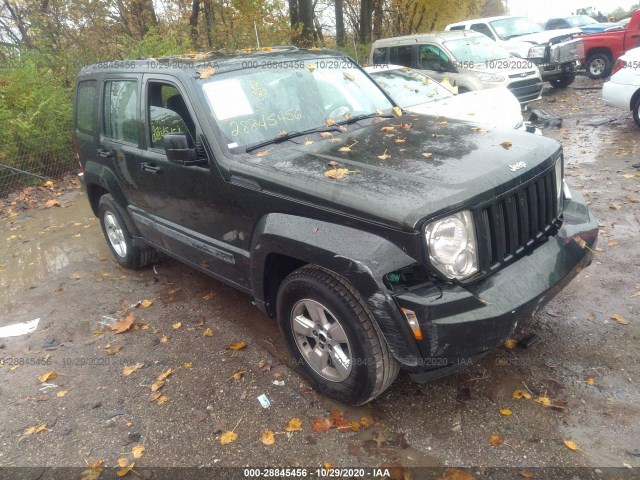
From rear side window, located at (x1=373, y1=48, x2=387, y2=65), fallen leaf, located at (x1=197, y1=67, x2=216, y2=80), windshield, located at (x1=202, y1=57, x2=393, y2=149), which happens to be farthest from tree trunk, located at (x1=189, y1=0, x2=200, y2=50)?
fallen leaf, located at (x1=197, y1=67, x2=216, y2=80)

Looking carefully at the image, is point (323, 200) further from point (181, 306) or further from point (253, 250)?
point (181, 306)

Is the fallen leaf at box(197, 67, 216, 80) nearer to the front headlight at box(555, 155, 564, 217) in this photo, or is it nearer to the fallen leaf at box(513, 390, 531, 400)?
the front headlight at box(555, 155, 564, 217)

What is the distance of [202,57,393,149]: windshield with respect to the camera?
11.5ft

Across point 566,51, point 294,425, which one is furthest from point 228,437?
point 566,51

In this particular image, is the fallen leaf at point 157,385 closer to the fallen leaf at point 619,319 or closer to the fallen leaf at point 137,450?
the fallen leaf at point 137,450

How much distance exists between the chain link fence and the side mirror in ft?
22.5

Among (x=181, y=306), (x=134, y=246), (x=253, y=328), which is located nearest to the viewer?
(x=253, y=328)

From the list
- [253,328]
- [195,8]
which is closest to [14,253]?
[253,328]

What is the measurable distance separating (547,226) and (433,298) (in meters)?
1.14

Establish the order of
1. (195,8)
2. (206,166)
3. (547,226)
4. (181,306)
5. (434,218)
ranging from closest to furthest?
(434,218) < (547,226) < (206,166) < (181,306) < (195,8)

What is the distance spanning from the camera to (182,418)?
10.3 ft

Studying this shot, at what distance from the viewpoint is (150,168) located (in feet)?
13.4

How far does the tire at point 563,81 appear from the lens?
13.5m

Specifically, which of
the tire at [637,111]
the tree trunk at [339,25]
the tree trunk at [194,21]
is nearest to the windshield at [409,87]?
the tire at [637,111]
